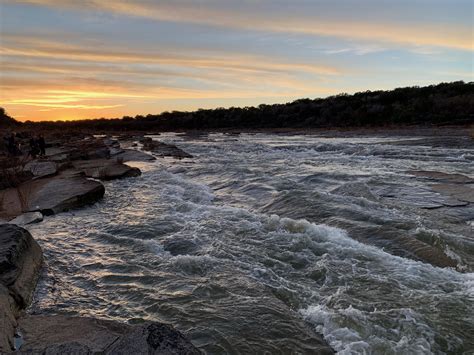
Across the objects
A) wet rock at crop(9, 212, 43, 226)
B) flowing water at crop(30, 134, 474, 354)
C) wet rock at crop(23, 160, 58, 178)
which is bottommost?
flowing water at crop(30, 134, 474, 354)

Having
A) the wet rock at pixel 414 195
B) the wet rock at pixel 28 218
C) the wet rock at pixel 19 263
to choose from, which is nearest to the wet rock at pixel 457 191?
the wet rock at pixel 414 195

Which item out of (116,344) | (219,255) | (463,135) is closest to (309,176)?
(219,255)

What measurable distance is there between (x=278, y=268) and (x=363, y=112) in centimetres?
5578

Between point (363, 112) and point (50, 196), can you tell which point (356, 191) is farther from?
point (363, 112)

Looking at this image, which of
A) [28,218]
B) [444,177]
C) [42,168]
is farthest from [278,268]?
[42,168]

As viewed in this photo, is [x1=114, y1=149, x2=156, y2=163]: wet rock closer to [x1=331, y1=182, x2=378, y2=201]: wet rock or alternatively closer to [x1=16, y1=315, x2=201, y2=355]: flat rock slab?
[x1=331, y1=182, x2=378, y2=201]: wet rock

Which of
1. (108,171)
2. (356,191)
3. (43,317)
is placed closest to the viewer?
(43,317)

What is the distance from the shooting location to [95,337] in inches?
168

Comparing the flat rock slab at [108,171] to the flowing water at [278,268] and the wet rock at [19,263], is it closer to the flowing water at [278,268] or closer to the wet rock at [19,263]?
the flowing water at [278,268]

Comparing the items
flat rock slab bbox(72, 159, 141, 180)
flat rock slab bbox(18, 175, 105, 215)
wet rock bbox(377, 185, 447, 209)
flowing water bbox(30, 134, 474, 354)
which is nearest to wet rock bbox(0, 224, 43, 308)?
flowing water bbox(30, 134, 474, 354)

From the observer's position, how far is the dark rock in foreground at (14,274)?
14.5 feet

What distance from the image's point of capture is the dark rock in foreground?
14.5 ft

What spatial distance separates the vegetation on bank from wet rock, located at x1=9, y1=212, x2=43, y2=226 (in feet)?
136

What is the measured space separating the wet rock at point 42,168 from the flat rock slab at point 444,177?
15295 millimetres
